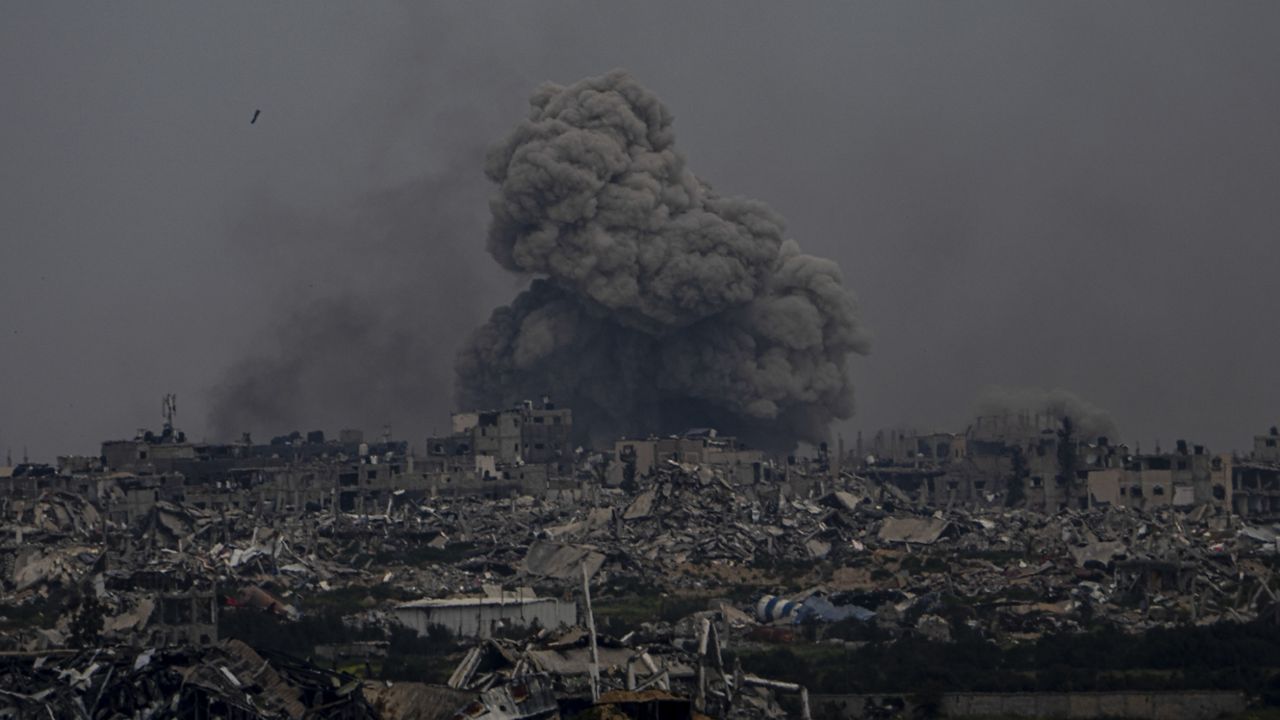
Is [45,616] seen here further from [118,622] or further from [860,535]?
[860,535]

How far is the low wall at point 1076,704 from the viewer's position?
47969mm

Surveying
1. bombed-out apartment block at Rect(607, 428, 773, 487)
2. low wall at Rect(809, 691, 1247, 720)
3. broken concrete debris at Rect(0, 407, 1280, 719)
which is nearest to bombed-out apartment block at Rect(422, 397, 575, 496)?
broken concrete debris at Rect(0, 407, 1280, 719)

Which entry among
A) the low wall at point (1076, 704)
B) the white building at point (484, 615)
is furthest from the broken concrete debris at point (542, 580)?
the low wall at point (1076, 704)

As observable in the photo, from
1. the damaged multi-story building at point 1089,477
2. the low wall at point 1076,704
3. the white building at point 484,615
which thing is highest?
the damaged multi-story building at point 1089,477

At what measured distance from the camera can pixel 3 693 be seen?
131 feet

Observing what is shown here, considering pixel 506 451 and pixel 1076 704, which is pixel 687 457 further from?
pixel 1076 704

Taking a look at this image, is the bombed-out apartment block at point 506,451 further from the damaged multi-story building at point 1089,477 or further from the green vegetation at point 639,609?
the green vegetation at point 639,609

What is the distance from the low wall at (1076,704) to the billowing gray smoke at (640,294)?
2715 inches

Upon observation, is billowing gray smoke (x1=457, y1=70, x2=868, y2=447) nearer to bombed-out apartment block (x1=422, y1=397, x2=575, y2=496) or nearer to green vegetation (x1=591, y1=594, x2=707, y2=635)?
bombed-out apartment block (x1=422, y1=397, x2=575, y2=496)

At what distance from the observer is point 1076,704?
4825 cm

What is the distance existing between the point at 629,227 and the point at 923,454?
23552mm

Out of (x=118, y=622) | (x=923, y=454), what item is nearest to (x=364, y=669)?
(x=118, y=622)

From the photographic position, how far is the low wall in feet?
157

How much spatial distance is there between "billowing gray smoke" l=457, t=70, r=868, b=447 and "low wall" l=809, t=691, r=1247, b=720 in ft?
226
